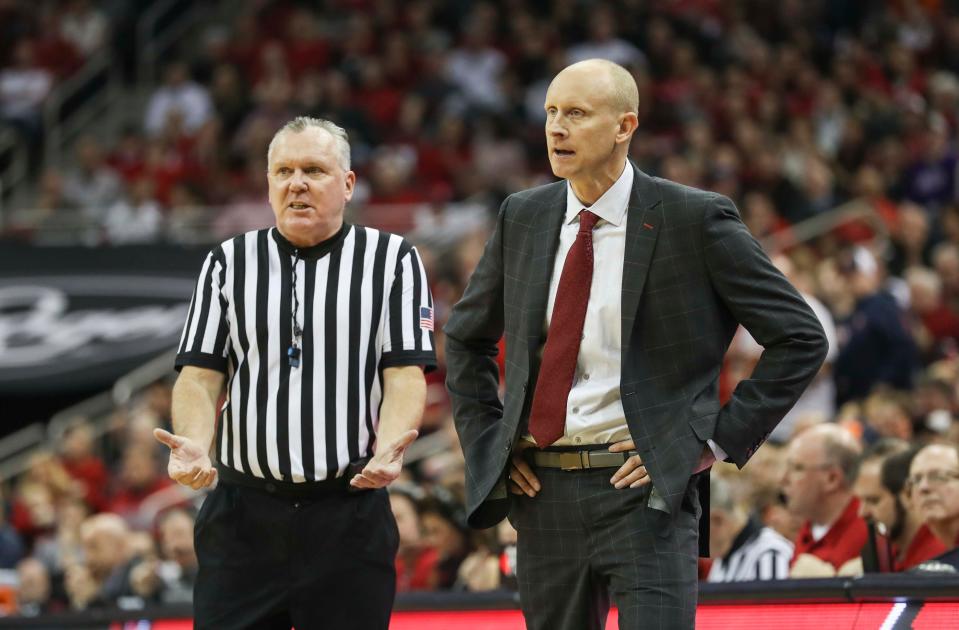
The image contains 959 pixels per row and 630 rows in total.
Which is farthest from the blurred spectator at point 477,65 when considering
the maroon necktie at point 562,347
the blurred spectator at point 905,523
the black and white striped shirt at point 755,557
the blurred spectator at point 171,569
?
the maroon necktie at point 562,347

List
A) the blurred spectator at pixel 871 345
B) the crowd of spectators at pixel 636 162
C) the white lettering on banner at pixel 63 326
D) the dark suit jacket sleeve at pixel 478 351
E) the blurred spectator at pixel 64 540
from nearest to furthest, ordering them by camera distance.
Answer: the dark suit jacket sleeve at pixel 478 351 < the crowd of spectators at pixel 636 162 < the blurred spectator at pixel 871 345 < the blurred spectator at pixel 64 540 < the white lettering on banner at pixel 63 326

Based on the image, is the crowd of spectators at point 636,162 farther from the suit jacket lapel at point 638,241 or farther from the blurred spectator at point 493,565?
the suit jacket lapel at point 638,241

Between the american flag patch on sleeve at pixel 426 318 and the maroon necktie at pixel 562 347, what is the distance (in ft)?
1.72

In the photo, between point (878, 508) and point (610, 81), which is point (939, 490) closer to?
point (878, 508)

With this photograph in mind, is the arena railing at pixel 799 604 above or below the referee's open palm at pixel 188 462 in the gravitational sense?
below

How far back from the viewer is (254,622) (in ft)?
13.3

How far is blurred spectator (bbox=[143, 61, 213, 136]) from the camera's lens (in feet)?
50.1

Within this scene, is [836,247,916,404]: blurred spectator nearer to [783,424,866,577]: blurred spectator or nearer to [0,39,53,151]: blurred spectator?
[783,424,866,577]: blurred spectator

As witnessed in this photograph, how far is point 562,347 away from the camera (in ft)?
12.5

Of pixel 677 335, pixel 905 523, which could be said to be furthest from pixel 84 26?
pixel 677 335

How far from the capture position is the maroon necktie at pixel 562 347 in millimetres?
3789

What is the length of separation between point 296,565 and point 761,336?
53.9 inches

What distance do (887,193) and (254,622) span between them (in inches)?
371

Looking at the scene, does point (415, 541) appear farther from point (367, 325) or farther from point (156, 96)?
point (156, 96)
